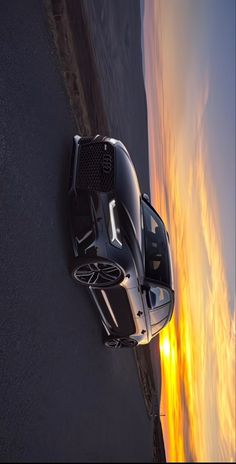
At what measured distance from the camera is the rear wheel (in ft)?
13.0

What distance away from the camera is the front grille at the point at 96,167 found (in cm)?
398

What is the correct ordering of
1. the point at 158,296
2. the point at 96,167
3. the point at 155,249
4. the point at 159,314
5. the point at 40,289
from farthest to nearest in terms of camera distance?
the point at 159,314 → the point at 158,296 → the point at 155,249 → the point at 96,167 → the point at 40,289

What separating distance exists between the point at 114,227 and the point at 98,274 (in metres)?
0.41

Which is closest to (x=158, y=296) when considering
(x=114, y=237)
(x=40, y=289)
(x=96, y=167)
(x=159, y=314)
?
(x=159, y=314)

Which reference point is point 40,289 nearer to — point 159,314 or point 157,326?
point 159,314

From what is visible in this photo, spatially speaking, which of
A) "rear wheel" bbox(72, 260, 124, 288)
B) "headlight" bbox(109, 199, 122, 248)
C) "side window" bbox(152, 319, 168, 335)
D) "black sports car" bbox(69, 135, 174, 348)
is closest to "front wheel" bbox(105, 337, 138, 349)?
"side window" bbox(152, 319, 168, 335)

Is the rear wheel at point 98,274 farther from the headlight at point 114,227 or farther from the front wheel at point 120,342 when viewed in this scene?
the front wheel at point 120,342

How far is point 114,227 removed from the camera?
12.9 ft

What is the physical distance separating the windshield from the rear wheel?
0.30 m

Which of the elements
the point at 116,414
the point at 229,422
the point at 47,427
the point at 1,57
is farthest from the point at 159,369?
the point at 1,57

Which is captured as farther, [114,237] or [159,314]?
[159,314]

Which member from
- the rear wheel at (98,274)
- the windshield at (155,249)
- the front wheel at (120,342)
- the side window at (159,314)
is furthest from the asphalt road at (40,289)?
the windshield at (155,249)

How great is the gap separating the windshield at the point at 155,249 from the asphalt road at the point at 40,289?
0.60m

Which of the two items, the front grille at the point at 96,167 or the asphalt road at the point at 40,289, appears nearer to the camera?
the asphalt road at the point at 40,289
